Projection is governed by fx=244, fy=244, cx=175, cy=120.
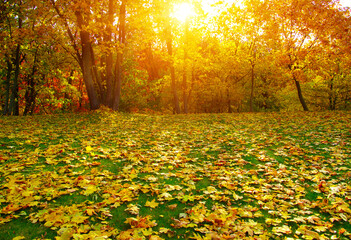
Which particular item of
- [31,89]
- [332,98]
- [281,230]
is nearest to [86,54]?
[31,89]

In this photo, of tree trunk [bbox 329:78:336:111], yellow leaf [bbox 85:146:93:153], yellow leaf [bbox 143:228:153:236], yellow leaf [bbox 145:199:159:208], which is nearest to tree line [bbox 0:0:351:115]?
tree trunk [bbox 329:78:336:111]

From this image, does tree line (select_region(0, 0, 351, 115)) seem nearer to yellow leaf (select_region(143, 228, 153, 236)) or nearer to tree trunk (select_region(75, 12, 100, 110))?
tree trunk (select_region(75, 12, 100, 110))

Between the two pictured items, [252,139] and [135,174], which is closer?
[135,174]

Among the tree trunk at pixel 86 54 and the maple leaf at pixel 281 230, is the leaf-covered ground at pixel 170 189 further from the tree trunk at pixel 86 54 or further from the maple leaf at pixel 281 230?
the tree trunk at pixel 86 54

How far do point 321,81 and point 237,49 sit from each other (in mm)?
10191

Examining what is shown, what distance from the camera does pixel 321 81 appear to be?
89.4 feet

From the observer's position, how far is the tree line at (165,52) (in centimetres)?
1576

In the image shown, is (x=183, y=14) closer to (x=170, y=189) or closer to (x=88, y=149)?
(x=88, y=149)

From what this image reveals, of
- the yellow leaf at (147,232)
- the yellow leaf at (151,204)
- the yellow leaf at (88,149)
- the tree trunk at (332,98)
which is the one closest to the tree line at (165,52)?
the tree trunk at (332,98)

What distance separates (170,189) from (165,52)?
74.6 feet

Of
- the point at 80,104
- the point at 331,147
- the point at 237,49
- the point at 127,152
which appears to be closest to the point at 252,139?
the point at 331,147

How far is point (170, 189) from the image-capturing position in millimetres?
4762

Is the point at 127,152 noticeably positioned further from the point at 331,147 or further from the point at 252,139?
the point at 331,147

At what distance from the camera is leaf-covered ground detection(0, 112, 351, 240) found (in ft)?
11.3
